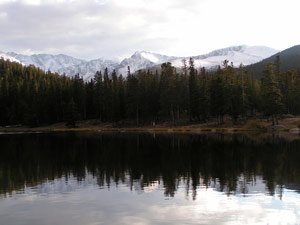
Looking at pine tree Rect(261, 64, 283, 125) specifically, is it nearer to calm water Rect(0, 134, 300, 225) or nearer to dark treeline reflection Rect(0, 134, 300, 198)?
dark treeline reflection Rect(0, 134, 300, 198)

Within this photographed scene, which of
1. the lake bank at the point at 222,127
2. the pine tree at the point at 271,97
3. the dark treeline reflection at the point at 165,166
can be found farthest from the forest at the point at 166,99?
the dark treeline reflection at the point at 165,166

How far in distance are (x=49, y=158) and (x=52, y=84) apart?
5191 inches

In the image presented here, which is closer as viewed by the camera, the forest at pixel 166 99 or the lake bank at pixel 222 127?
the lake bank at pixel 222 127

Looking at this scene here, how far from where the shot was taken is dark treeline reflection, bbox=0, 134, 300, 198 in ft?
135

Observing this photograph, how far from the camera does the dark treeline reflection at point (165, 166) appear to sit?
41219 millimetres

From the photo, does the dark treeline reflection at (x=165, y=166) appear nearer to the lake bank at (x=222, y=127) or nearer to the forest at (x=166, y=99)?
the lake bank at (x=222, y=127)

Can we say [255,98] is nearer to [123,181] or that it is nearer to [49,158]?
[49,158]

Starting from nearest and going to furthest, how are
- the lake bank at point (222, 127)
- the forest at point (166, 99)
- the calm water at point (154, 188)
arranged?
the calm water at point (154, 188) < the lake bank at point (222, 127) < the forest at point (166, 99)

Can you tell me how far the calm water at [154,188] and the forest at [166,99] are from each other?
62796 mm

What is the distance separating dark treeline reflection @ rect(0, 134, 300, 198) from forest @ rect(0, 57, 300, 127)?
58.0m

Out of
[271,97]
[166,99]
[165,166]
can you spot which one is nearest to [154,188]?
[165,166]

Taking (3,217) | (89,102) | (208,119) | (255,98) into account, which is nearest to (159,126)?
(208,119)

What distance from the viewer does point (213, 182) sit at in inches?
1603

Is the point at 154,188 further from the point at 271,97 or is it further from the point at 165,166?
the point at 271,97
